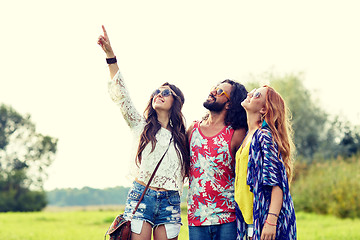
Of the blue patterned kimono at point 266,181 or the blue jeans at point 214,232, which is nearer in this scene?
the blue patterned kimono at point 266,181

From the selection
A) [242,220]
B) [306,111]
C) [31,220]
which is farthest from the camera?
[306,111]

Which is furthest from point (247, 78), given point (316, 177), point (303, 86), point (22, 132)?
point (22, 132)

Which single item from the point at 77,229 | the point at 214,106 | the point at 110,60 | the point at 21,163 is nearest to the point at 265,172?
the point at 214,106

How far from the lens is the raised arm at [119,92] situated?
4.27m

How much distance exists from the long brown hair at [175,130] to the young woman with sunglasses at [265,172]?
0.56 metres

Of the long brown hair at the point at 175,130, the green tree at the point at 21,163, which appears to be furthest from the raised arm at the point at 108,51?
the green tree at the point at 21,163

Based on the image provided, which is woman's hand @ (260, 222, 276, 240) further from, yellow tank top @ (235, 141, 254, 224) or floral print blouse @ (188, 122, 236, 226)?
floral print blouse @ (188, 122, 236, 226)

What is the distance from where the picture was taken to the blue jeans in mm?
3967

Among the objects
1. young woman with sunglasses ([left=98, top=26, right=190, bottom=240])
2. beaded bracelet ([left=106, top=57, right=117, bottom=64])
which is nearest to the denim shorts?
young woman with sunglasses ([left=98, top=26, right=190, bottom=240])

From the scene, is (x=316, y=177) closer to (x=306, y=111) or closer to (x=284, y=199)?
(x=306, y=111)

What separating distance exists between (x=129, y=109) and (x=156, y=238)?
1198 millimetres

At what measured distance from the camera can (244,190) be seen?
3.83 meters

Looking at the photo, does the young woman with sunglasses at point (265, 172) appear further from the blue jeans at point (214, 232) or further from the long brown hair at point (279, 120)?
the blue jeans at point (214, 232)

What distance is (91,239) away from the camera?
1029 cm
